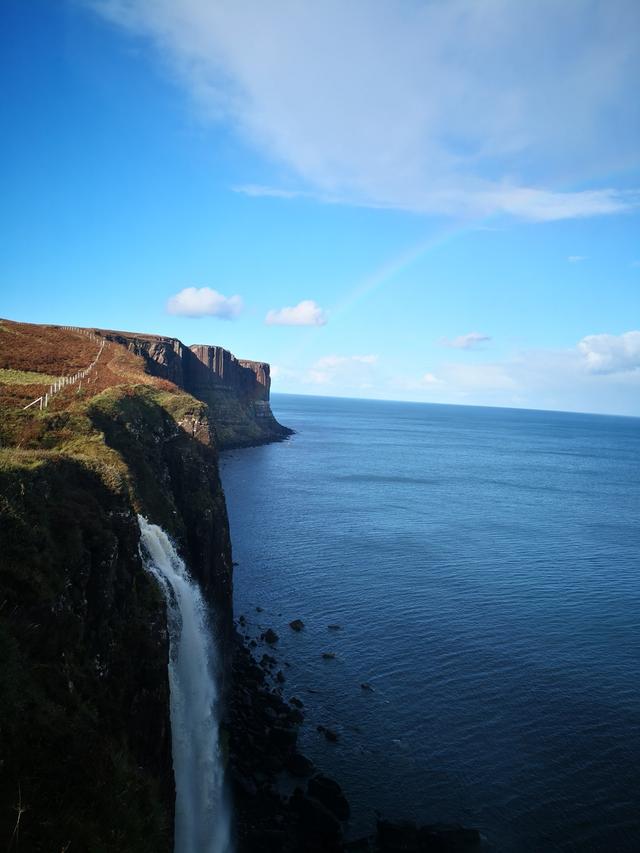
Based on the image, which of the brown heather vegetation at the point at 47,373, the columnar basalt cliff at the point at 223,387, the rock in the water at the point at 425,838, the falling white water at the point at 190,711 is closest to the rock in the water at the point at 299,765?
the falling white water at the point at 190,711

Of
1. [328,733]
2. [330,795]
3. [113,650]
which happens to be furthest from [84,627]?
[328,733]

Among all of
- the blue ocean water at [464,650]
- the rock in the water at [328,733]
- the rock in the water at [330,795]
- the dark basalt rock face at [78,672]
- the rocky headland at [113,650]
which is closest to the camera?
the dark basalt rock face at [78,672]

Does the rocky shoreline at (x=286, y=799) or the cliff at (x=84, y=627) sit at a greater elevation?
the cliff at (x=84, y=627)

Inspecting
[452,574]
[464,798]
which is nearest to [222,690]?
[464,798]

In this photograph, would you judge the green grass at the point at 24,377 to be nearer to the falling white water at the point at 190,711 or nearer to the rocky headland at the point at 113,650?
the rocky headland at the point at 113,650

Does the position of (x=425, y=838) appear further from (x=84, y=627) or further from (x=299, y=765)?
(x=84, y=627)

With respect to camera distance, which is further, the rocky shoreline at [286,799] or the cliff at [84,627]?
the rocky shoreline at [286,799]

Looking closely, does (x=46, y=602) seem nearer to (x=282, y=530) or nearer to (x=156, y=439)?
(x=156, y=439)

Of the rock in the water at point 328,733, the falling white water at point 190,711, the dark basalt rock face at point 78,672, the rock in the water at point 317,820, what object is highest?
the dark basalt rock face at point 78,672
